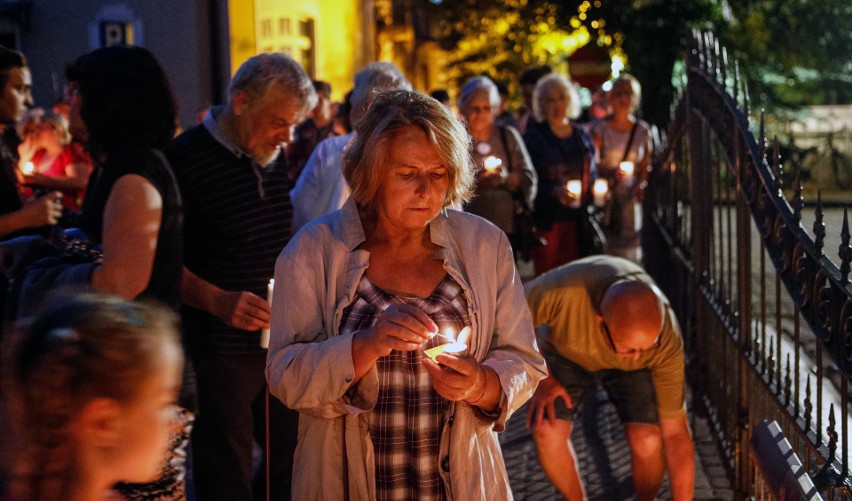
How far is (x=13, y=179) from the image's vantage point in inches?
182

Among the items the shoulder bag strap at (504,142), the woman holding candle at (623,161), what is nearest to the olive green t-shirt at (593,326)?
the shoulder bag strap at (504,142)

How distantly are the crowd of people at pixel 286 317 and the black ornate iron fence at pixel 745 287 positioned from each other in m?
0.55

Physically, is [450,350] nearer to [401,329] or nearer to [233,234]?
[401,329]

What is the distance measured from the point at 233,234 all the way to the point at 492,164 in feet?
10.2

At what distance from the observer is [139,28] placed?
1286 cm

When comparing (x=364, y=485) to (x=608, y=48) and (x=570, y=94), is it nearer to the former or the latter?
(x=570, y=94)

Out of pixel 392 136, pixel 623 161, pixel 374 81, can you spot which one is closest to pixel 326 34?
pixel 623 161

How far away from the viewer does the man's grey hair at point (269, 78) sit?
4402 mm

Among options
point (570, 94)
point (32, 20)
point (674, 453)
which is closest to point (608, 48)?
point (32, 20)

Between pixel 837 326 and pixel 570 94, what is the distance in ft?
18.6

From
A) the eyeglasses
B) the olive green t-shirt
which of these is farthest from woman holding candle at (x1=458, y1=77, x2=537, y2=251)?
the eyeglasses

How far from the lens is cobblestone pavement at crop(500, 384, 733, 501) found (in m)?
5.92

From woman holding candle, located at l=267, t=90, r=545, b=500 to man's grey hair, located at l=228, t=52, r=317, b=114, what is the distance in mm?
1098

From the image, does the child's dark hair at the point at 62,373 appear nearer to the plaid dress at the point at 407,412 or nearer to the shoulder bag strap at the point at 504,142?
the plaid dress at the point at 407,412
